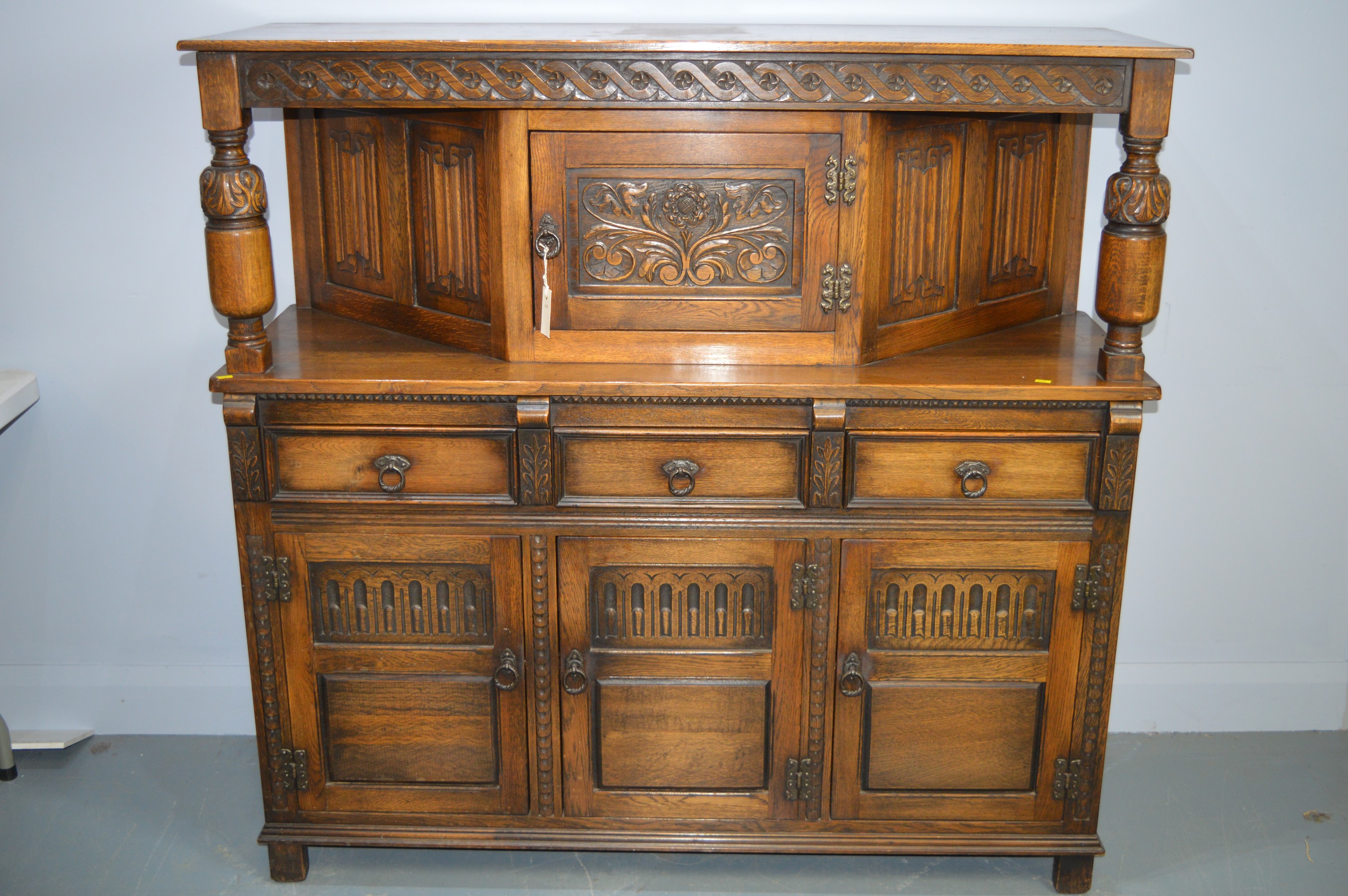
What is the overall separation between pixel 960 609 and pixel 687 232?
40.5 inches

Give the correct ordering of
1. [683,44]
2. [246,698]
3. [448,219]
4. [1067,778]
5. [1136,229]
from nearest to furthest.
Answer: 1. [683,44]
2. [1136,229]
3. [448,219]
4. [1067,778]
5. [246,698]

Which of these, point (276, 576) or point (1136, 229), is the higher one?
point (1136, 229)

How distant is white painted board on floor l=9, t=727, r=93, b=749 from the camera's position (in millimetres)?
3418

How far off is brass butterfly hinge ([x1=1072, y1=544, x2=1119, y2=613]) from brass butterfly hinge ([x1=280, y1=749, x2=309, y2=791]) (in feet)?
5.84

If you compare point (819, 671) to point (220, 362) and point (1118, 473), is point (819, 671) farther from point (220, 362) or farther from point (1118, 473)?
point (220, 362)

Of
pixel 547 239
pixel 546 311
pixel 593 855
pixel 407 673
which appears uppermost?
pixel 547 239

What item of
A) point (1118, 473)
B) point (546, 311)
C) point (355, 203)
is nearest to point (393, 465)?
point (546, 311)

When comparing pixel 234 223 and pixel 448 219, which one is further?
pixel 448 219

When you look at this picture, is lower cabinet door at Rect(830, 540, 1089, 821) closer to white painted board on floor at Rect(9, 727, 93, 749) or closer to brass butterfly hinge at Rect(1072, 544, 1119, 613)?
brass butterfly hinge at Rect(1072, 544, 1119, 613)

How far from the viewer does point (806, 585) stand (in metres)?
2.77

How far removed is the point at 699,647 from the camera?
9.30 ft

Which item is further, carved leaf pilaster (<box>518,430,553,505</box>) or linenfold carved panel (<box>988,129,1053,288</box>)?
linenfold carved panel (<box>988,129,1053,288</box>)

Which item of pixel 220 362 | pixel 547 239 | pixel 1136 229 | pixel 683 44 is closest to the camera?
pixel 683 44

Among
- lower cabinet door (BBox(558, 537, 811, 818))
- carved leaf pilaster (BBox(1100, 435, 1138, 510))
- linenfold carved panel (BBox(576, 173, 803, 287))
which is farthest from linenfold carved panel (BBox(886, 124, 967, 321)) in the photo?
lower cabinet door (BBox(558, 537, 811, 818))
